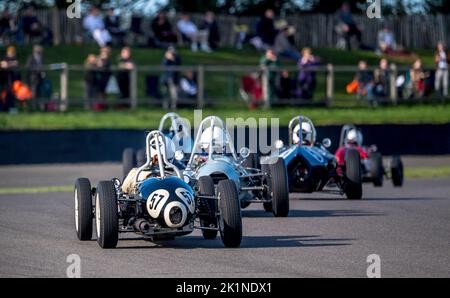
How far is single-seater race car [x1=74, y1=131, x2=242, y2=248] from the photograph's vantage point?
1177 cm

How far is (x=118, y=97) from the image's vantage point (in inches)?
1177

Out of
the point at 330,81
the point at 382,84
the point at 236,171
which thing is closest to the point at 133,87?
the point at 330,81

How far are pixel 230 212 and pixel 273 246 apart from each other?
0.78 m

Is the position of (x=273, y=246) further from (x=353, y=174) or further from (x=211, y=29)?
(x=211, y=29)

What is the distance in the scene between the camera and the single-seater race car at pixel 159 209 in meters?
11.8

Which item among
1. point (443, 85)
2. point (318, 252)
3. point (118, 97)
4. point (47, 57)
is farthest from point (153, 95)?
point (318, 252)

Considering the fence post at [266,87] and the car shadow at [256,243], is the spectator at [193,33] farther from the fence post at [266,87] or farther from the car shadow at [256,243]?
the car shadow at [256,243]

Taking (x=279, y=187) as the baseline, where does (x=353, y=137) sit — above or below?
below

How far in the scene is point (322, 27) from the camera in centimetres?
4247

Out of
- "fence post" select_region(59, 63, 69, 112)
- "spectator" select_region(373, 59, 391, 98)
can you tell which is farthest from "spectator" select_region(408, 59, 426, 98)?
"fence post" select_region(59, 63, 69, 112)

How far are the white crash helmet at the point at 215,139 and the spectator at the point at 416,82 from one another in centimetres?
1631

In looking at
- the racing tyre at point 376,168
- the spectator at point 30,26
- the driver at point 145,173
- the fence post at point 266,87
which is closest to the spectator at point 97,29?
the spectator at point 30,26
